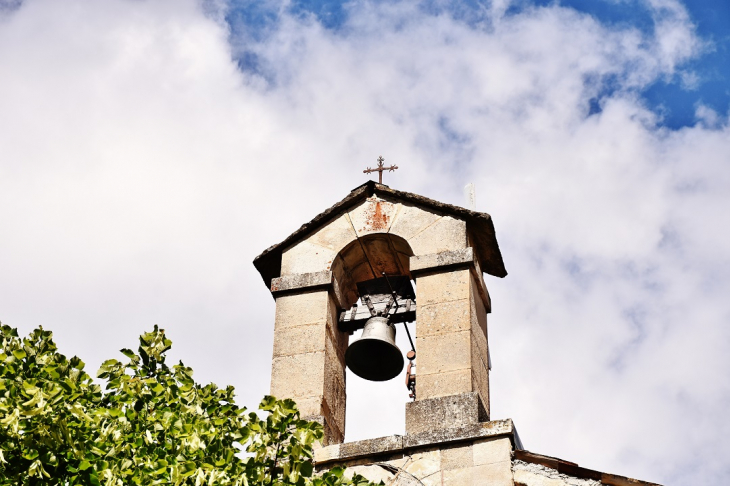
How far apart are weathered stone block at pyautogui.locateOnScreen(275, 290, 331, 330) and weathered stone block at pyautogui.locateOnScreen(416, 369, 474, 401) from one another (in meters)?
1.13

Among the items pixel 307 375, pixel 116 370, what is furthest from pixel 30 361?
pixel 307 375

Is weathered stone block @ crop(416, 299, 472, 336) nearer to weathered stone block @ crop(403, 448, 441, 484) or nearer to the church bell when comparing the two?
the church bell

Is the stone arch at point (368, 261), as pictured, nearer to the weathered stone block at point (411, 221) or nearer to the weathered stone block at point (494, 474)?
the weathered stone block at point (411, 221)

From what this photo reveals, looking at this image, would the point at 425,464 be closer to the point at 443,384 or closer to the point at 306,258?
the point at 443,384

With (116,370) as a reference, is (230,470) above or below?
below

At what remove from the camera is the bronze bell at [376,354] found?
10.8 m

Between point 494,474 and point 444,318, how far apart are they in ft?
5.07

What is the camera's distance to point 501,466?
9258 mm

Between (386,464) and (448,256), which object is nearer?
(386,464)

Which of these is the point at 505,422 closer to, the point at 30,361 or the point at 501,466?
the point at 501,466

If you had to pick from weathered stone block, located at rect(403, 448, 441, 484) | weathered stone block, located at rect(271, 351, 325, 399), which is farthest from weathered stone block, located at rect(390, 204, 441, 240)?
weathered stone block, located at rect(403, 448, 441, 484)

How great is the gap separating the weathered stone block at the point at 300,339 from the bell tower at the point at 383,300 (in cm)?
1

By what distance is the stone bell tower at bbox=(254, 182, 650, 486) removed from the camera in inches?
372

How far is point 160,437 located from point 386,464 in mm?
2275
